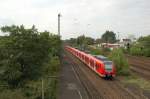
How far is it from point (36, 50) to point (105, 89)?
1018cm

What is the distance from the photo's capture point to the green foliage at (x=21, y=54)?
20453mm

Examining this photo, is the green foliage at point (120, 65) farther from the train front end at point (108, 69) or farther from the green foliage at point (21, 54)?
the green foliage at point (21, 54)

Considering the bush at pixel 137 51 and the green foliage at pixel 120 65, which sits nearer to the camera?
the green foliage at pixel 120 65

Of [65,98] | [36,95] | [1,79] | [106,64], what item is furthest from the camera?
[106,64]

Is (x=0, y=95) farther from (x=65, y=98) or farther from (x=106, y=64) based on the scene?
(x=106, y=64)

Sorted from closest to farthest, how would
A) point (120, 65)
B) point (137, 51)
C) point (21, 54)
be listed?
point (21, 54)
point (120, 65)
point (137, 51)

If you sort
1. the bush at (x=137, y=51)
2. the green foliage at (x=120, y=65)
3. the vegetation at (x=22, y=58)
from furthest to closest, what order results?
the bush at (x=137, y=51) < the green foliage at (x=120, y=65) < the vegetation at (x=22, y=58)

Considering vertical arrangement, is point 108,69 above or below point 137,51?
above

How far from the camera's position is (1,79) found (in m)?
20.8

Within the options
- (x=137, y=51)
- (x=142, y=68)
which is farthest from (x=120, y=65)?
(x=137, y=51)

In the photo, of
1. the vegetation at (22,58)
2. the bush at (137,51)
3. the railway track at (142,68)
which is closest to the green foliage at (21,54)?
the vegetation at (22,58)

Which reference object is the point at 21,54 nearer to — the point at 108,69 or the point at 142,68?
the point at 108,69

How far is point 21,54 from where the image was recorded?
20656 mm

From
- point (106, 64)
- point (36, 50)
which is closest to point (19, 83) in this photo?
point (36, 50)
